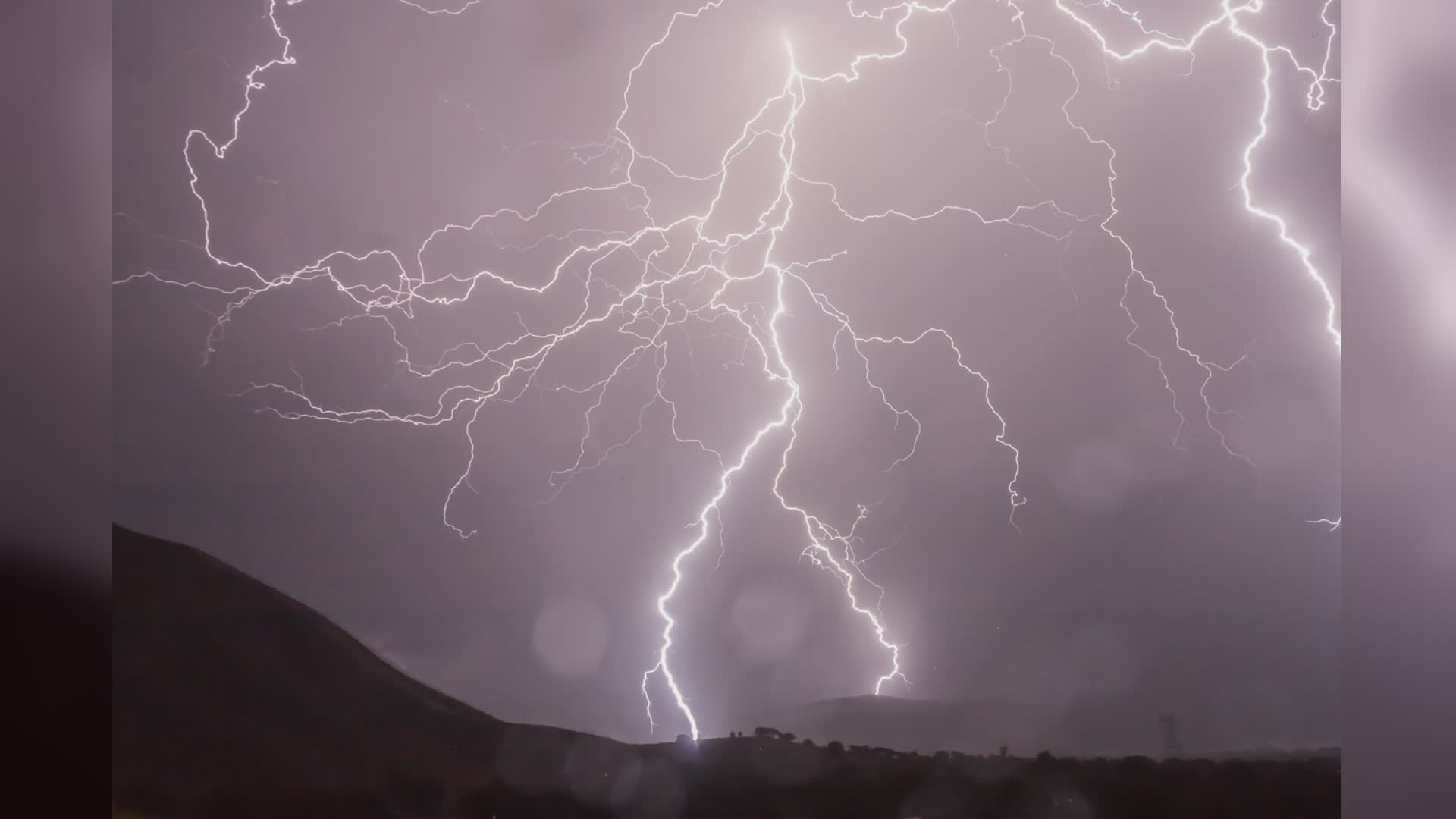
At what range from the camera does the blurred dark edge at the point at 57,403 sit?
1.66m

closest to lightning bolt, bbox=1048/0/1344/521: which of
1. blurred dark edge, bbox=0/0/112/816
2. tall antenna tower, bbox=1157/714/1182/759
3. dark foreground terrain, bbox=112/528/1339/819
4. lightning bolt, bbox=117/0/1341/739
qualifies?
lightning bolt, bbox=117/0/1341/739

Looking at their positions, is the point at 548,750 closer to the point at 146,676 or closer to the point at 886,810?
the point at 886,810

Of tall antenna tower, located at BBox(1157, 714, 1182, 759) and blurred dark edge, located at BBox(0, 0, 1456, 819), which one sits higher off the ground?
blurred dark edge, located at BBox(0, 0, 1456, 819)

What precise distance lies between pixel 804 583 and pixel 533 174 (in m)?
1.22

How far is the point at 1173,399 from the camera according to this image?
1.80 m

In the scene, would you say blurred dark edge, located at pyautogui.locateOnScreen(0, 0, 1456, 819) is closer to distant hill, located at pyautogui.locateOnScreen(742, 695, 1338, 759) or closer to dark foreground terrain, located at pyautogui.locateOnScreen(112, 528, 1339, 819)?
dark foreground terrain, located at pyautogui.locateOnScreen(112, 528, 1339, 819)

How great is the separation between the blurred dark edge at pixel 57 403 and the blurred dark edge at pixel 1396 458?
9.89 feet

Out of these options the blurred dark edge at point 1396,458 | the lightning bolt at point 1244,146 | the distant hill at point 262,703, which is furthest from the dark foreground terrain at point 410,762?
the lightning bolt at point 1244,146

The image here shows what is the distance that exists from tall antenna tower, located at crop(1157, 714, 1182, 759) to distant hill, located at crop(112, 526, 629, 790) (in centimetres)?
136

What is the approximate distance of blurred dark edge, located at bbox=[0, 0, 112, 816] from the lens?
1655 millimetres

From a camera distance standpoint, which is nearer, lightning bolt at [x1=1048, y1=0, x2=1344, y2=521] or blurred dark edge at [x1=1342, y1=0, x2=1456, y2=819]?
blurred dark edge at [x1=1342, y1=0, x2=1456, y2=819]

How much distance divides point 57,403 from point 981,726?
2.37m

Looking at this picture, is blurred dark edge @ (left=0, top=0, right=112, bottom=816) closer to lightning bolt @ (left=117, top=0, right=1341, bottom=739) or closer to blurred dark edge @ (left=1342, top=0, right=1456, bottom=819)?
lightning bolt @ (left=117, top=0, right=1341, bottom=739)

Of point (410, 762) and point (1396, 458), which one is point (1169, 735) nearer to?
point (1396, 458)
